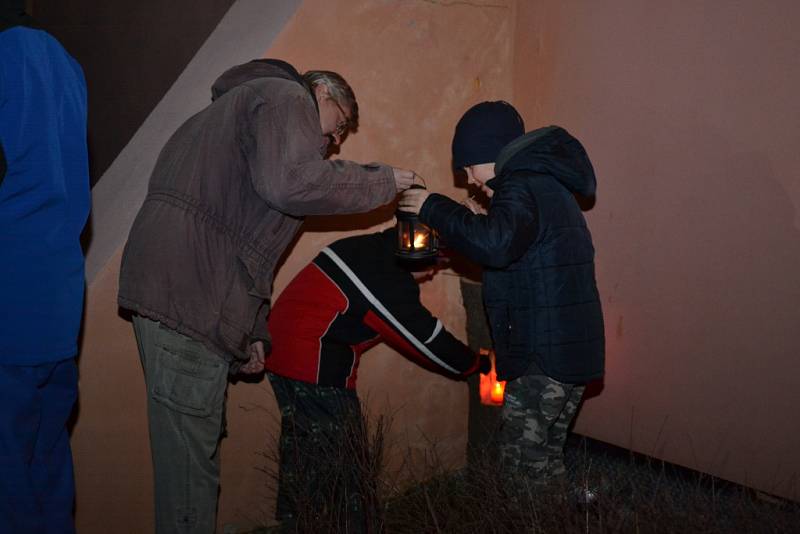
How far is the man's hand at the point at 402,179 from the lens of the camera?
264 centimetres

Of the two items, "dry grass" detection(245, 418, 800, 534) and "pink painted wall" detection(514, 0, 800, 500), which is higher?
"pink painted wall" detection(514, 0, 800, 500)

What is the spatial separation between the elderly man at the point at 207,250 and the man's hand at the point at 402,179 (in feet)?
0.82

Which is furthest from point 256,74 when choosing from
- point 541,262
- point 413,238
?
point 541,262

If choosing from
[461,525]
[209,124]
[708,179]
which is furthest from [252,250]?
[708,179]

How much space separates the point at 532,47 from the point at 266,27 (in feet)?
4.79

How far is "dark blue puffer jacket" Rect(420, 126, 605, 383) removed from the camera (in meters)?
2.59

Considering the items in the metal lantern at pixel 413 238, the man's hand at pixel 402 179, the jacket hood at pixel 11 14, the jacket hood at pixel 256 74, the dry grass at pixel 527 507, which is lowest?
the dry grass at pixel 527 507

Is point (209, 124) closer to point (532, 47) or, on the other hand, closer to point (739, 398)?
point (532, 47)

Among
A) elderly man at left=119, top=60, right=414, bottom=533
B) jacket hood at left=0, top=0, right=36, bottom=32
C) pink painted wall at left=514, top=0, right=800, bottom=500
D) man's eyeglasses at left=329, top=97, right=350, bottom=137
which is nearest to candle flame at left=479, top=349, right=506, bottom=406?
pink painted wall at left=514, top=0, right=800, bottom=500

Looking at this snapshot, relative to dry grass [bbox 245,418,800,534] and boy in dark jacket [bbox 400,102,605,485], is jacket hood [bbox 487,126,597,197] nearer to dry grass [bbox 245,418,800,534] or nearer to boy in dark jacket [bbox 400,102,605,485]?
boy in dark jacket [bbox 400,102,605,485]

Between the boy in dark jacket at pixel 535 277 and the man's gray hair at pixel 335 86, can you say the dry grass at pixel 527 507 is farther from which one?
the man's gray hair at pixel 335 86

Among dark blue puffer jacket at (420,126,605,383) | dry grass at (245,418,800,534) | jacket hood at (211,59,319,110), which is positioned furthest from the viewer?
dark blue puffer jacket at (420,126,605,383)

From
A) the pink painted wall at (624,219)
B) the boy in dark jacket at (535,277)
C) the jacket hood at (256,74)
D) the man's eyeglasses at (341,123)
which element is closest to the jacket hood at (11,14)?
the jacket hood at (256,74)

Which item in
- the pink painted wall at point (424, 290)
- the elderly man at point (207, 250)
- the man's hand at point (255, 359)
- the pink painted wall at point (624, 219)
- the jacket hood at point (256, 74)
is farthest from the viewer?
the pink painted wall at point (624, 219)
